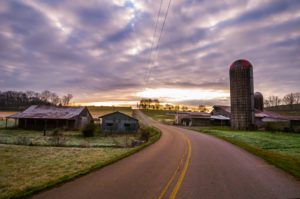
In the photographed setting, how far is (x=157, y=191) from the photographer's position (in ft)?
19.5

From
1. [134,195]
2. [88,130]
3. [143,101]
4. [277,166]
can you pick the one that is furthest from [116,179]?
[143,101]

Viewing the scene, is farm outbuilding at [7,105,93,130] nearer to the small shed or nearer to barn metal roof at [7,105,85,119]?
barn metal roof at [7,105,85,119]

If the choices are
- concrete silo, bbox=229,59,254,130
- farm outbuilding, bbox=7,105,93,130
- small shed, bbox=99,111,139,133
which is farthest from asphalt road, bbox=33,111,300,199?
farm outbuilding, bbox=7,105,93,130

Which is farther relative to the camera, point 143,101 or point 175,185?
point 143,101

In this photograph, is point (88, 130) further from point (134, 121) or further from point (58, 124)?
point (58, 124)

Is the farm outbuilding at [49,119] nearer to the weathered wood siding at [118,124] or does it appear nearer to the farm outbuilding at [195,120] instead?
the weathered wood siding at [118,124]

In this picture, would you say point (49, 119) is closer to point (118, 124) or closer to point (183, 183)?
point (118, 124)

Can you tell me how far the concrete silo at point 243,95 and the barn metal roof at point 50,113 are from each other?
1520 inches

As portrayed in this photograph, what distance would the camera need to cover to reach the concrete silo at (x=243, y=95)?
36.1 m

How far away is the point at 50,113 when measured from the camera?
39.0 m

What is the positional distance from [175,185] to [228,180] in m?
2.57

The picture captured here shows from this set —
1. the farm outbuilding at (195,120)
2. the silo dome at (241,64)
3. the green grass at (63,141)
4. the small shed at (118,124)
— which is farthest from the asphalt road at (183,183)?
the farm outbuilding at (195,120)

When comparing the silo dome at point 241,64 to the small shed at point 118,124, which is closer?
the small shed at point 118,124

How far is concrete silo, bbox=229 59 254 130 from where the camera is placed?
36125 millimetres
